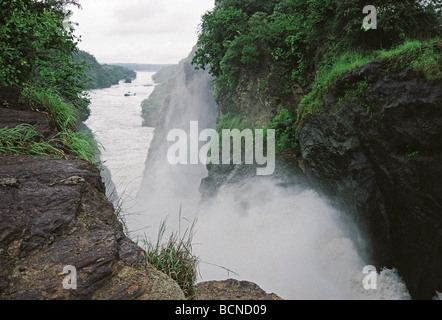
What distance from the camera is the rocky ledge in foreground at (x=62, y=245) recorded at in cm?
202

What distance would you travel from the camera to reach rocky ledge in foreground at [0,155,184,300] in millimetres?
2016

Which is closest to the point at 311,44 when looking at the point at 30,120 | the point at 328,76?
the point at 328,76

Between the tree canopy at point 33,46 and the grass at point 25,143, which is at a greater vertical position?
the tree canopy at point 33,46

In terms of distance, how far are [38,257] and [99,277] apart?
0.52 m

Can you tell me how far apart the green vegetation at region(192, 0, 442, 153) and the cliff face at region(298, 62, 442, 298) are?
282mm

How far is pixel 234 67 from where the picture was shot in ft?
42.1

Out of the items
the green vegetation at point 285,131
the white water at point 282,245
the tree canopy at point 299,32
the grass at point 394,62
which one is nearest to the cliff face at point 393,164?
the grass at point 394,62

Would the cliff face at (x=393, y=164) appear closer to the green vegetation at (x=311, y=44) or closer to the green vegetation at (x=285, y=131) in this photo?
the green vegetation at (x=311, y=44)

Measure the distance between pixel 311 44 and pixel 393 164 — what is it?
5.28 m

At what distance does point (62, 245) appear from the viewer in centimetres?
232

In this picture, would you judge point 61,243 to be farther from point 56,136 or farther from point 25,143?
point 56,136

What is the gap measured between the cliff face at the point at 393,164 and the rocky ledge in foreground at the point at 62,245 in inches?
213
